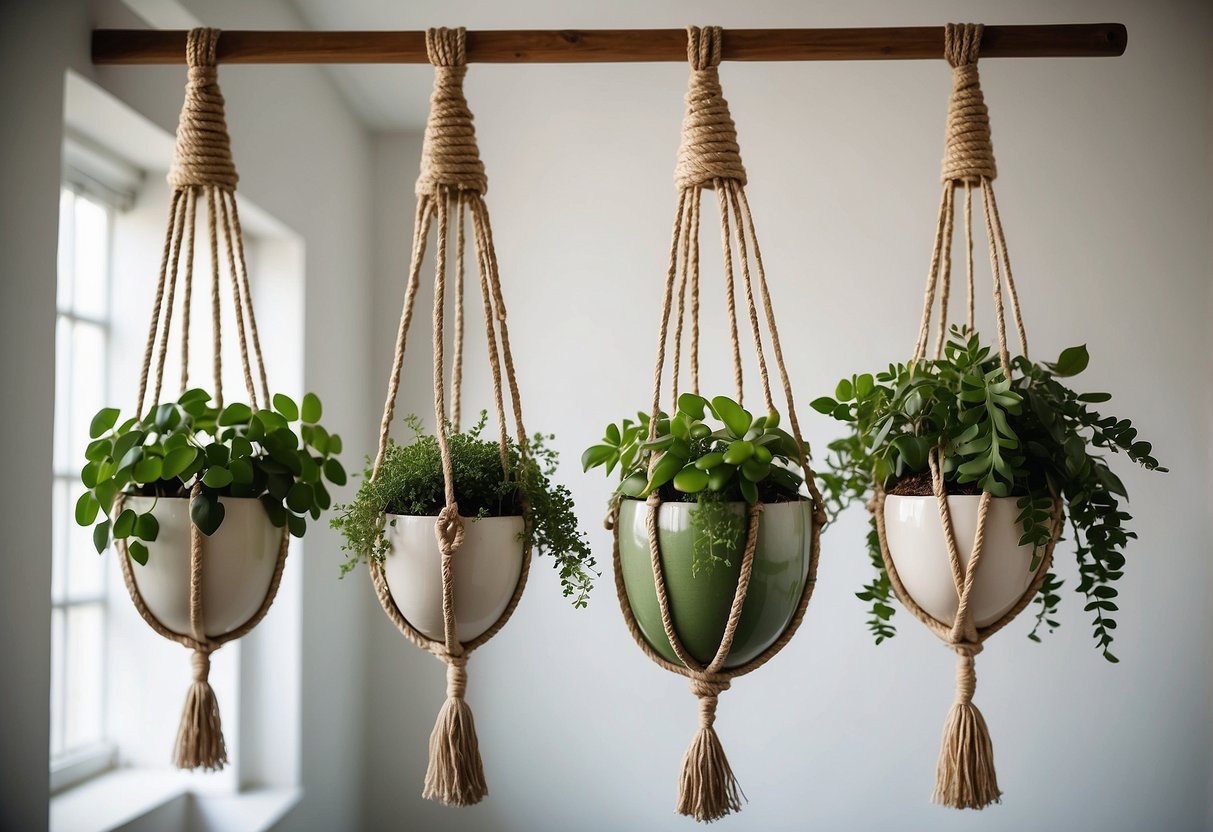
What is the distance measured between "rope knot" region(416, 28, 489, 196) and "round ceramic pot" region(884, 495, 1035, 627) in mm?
650

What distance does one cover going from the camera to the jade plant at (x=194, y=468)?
102cm

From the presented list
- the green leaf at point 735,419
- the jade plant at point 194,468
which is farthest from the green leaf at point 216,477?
the green leaf at point 735,419

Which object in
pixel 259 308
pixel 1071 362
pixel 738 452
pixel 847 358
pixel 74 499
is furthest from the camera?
pixel 847 358

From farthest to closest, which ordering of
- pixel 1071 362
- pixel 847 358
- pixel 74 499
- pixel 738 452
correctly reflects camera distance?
1. pixel 847 358
2. pixel 74 499
3. pixel 1071 362
4. pixel 738 452

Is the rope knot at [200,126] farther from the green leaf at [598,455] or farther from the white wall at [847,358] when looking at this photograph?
the white wall at [847,358]

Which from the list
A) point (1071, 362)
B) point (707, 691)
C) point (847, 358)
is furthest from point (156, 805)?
point (847, 358)

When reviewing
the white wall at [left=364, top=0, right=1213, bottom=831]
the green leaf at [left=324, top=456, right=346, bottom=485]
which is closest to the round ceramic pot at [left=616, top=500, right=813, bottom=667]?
the green leaf at [left=324, top=456, right=346, bottom=485]

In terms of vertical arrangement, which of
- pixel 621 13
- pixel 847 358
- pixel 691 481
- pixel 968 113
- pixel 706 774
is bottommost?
pixel 706 774

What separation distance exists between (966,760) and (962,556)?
23 centimetres

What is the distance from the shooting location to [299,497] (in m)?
1.09

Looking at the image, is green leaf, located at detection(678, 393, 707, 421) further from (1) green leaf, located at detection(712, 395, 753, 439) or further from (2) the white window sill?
(2) the white window sill

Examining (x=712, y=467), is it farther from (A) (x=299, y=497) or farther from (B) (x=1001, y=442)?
(A) (x=299, y=497)

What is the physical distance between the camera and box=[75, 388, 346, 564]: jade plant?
1018mm

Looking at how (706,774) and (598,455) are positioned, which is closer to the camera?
(706,774)
